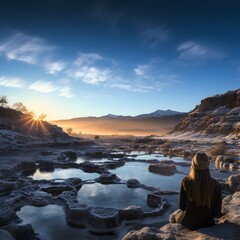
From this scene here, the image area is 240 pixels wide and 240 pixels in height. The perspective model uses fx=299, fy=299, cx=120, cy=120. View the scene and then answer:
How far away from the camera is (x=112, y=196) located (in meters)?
13.2

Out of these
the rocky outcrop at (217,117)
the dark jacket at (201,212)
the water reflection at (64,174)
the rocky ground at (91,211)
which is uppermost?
the rocky outcrop at (217,117)

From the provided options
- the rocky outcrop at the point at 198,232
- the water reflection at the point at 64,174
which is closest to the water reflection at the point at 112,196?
the water reflection at the point at 64,174

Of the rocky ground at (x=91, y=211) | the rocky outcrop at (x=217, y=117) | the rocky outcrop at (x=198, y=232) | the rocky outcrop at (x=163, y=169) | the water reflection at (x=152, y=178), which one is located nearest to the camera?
the rocky outcrop at (x=198, y=232)

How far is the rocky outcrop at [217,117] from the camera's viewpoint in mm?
70200

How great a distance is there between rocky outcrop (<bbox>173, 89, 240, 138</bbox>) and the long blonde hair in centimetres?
6151

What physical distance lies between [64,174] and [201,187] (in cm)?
1455

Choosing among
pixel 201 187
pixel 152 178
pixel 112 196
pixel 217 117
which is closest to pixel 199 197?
pixel 201 187

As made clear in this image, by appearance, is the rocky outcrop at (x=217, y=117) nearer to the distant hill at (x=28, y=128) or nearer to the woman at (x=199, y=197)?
the distant hill at (x=28, y=128)

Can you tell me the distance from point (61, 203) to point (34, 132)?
44631 mm

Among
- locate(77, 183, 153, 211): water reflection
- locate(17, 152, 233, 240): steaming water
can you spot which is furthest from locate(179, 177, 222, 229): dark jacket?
locate(77, 183, 153, 211): water reflection

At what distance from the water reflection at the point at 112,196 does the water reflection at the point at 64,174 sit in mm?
3212

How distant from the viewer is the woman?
5.90m

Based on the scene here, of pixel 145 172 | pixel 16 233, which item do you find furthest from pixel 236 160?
pixel 16 233

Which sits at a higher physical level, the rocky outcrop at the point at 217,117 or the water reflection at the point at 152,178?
the rocky outcrop at the point at 217,117
